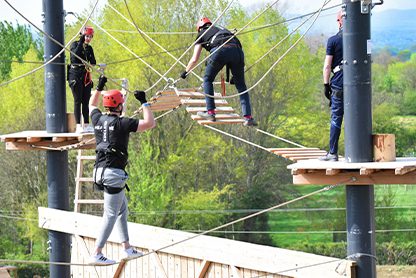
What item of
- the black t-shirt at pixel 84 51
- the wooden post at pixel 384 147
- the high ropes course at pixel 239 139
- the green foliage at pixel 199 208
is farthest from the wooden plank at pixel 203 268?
the green foliage at pixel 199 208

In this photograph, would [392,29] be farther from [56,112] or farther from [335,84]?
[335,84]

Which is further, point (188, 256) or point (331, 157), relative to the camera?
point (188, 256)

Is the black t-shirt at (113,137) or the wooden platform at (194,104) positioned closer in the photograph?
the black t-shirt at (113,137)

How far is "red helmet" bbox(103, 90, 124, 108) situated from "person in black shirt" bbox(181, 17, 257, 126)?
2.47 meters

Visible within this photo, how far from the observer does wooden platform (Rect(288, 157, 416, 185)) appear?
32.0 feet

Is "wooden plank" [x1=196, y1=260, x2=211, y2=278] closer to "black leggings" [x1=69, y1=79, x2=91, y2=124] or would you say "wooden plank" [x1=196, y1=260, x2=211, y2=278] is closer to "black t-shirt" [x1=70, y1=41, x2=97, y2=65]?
"black leggings" [x1=69, y1=79, x2=91, y2=124]

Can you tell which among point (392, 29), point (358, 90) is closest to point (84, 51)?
point (358, 90)

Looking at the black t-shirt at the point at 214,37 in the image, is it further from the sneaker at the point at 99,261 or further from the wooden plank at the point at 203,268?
the sneaker at the point at 99,261

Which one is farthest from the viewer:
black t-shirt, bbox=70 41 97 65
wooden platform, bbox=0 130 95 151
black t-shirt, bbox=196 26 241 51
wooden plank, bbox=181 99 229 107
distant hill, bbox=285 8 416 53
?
distant hill, bbox=285 8 416 53

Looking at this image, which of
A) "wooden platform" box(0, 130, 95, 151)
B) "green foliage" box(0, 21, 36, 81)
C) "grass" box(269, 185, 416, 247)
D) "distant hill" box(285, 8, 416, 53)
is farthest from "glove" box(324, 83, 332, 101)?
"distant hill" box(285, 8, 416, 53)

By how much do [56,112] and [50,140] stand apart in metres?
0.33

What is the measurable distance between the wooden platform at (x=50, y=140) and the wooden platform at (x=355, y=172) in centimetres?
373

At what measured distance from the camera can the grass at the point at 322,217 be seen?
43219mm

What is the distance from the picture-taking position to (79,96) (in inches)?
531
